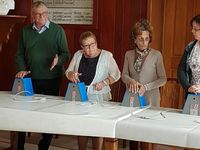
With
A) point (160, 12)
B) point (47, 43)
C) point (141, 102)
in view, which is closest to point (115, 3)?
point (160, 12)

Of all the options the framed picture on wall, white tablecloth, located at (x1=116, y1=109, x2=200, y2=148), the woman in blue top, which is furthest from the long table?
the framed picture on wall

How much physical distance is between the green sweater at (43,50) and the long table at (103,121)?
694 millimetres

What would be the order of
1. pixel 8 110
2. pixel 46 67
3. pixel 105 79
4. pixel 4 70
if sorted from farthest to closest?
pixel 4 70 < pixel 46 67 < pixel 105 79 < pixel 8 110

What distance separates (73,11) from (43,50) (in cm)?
135

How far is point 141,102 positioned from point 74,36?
84.4 inches

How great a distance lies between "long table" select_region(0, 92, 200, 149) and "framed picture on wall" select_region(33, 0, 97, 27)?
1.97m

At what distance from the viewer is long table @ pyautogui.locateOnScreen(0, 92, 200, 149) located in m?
2.37

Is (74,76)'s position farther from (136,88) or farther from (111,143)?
(111,143)

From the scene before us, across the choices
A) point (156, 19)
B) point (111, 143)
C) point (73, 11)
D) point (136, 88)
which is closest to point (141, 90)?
point (136, 88)

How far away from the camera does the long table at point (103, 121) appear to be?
237 centimetres

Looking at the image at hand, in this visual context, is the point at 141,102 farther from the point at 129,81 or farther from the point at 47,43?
the point at 47,43

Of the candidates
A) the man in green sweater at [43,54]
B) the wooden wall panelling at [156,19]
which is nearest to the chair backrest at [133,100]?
the man in green sweater at [43,54]

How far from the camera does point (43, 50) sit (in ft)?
12.4

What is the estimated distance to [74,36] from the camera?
16.4 feet
